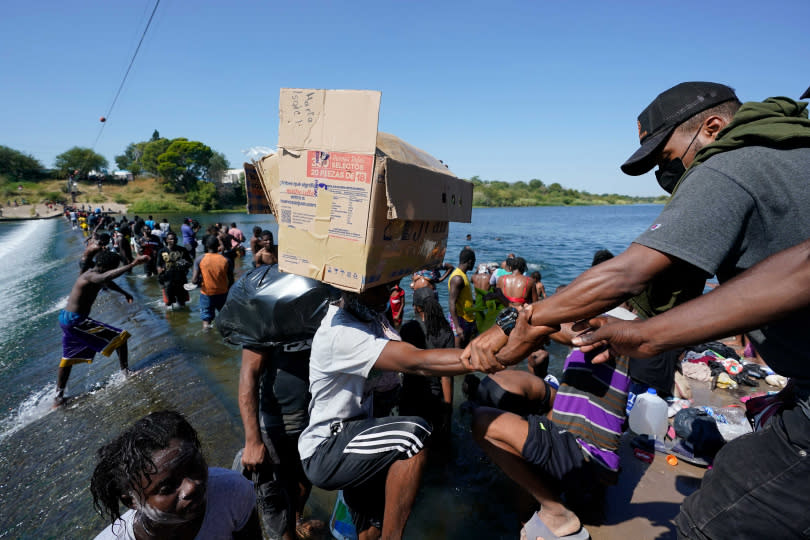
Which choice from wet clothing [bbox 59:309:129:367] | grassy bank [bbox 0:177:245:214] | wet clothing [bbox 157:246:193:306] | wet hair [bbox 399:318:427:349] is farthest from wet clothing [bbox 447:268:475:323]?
grassy bank [bbox 0:177:245:214]

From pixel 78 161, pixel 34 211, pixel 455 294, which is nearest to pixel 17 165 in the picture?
pixel 78 161

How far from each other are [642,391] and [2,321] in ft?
50.6

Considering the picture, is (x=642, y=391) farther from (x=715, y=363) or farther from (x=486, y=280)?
(x=486, y=280)

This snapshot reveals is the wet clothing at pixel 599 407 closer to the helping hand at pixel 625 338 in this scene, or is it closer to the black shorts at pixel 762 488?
the black shorts at pixel 762 488

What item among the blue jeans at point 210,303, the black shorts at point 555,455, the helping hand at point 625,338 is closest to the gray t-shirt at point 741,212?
the helping hand at point 625,338

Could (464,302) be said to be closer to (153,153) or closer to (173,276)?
(173,276)

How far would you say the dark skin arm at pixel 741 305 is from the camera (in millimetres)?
1021

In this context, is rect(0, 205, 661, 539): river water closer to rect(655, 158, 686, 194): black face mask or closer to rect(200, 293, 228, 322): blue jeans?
rect(200, 293, 228, 322): blue jeans

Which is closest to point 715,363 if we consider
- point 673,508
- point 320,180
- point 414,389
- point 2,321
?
point 673,508

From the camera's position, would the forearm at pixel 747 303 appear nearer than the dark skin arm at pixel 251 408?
Yes

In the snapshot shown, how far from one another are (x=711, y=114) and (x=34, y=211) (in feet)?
248

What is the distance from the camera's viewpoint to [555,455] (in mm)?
2369

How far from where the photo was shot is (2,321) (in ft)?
33.3

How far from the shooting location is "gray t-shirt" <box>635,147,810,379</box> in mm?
1160
